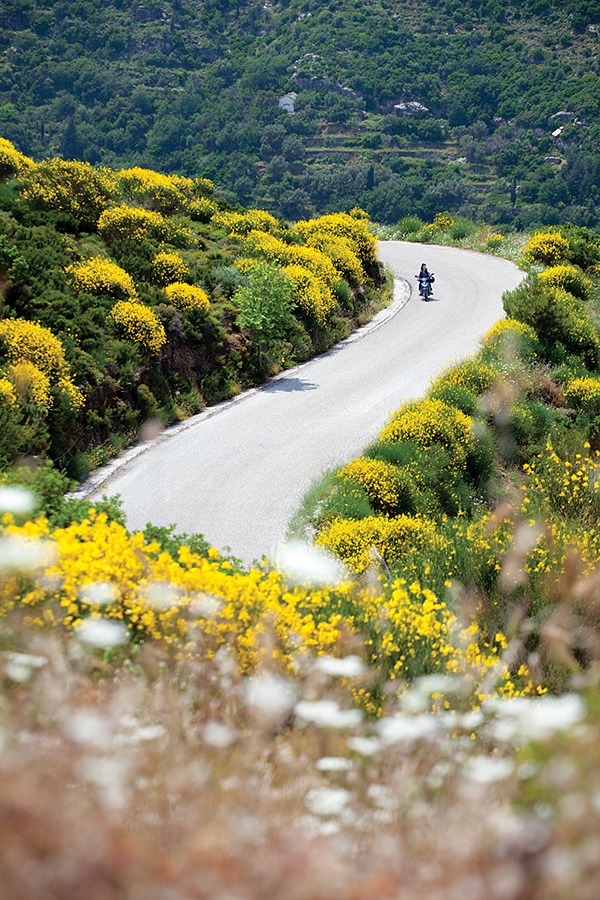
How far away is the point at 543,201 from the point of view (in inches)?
3824

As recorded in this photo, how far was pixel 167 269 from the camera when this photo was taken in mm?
17969

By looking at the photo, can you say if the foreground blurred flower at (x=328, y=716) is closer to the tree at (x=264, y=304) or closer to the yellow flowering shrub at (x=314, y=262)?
the tree at (x=264, y=304)

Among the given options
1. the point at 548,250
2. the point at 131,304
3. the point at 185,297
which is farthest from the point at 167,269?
the point at 548,250

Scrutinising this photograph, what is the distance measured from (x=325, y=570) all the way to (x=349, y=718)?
11.0 ft

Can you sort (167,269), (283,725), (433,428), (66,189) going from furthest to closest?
(66,189) → (167,269) → (433,428) → (283,725)

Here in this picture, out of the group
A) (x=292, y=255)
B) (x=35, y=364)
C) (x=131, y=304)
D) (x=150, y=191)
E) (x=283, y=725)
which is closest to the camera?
(x=283, y=725)

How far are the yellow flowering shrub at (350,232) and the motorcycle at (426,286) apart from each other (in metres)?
1.92

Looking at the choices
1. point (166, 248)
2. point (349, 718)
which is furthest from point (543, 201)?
point (349, 718)

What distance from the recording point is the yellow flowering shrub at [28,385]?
40.1ft

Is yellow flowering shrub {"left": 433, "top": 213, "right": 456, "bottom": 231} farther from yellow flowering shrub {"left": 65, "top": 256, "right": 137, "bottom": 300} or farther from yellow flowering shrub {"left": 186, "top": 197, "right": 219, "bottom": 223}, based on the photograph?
yellow flowering shrub {"left": 65, "top": 256, "right": 137, "bottom": 300}

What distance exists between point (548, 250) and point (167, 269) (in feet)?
63.7

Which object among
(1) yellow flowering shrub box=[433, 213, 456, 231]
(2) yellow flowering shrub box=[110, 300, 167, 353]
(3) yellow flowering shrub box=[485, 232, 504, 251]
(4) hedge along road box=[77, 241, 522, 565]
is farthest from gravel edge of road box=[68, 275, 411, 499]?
(1) yellow flowering shrub box=[433, 213, 456, 231]

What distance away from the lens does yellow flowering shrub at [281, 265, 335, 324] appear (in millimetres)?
21047

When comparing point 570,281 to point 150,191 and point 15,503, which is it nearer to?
point 150,191
